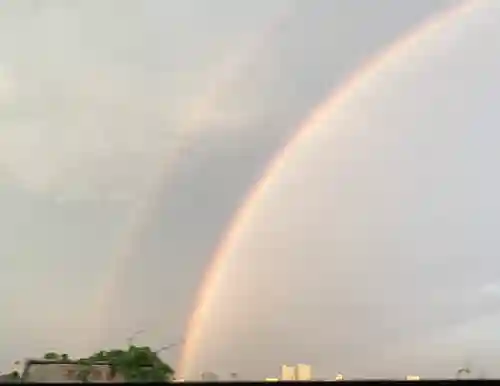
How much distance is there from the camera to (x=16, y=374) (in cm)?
735

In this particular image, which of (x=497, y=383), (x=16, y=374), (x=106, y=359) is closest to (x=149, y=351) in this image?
(x=106, y=359)

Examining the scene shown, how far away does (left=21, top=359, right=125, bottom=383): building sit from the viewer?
714cm

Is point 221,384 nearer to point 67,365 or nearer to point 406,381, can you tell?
point 406,381

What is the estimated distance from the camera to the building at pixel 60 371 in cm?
714

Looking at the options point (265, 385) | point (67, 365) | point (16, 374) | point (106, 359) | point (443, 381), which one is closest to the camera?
point (265, 385)

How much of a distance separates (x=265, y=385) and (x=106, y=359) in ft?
14.4

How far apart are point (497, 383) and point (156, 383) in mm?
2358

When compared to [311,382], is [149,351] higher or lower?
higher

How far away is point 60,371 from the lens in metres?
7.42

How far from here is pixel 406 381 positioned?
516 centimetres

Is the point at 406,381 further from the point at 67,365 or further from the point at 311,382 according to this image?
the point at 67,365

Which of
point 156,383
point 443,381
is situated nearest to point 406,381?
point 443,381

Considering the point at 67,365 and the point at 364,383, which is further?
the point at 67,365

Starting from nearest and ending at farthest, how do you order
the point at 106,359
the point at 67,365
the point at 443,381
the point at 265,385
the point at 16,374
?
1. the point at 265,385
2. the point at 443,381
3. the point at 16,374
4. the point at 67,365
5. the point at 106,359
